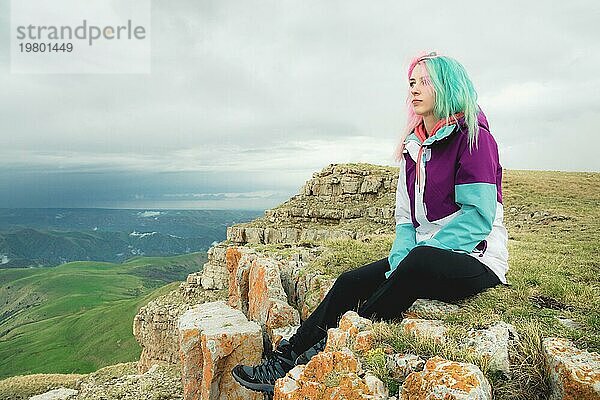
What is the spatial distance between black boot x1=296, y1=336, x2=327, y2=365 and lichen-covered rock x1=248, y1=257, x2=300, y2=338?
3646 millimetres

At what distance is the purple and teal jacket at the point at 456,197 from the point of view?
661 cm

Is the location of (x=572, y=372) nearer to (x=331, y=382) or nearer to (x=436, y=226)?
(x=331, y=382)

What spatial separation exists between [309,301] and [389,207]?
32.8 meters

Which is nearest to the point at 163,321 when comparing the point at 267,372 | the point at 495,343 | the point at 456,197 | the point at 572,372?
the point at 267,372

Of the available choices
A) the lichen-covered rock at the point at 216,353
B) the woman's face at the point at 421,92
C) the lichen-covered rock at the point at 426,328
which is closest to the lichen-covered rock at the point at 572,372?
the lichen-covered rock at the point at 426,328

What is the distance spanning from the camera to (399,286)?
21.4 ft

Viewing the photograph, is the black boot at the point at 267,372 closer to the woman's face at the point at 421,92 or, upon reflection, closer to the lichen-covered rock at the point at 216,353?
the lichen-covered rock at the point at 216,353

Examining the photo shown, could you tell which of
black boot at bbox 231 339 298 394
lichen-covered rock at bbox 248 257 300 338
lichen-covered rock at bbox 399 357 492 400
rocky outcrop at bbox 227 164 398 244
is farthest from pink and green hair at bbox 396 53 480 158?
rocky outcrop at bbox 227 164 398 244

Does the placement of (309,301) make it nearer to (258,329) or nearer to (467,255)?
(258,329)

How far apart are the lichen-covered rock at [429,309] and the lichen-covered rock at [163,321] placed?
3474cm

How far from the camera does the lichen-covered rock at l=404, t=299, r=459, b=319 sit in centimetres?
691

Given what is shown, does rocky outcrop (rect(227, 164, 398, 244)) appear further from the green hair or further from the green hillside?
the green hillside

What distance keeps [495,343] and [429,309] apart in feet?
5.47

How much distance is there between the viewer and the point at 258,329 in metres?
10.3
